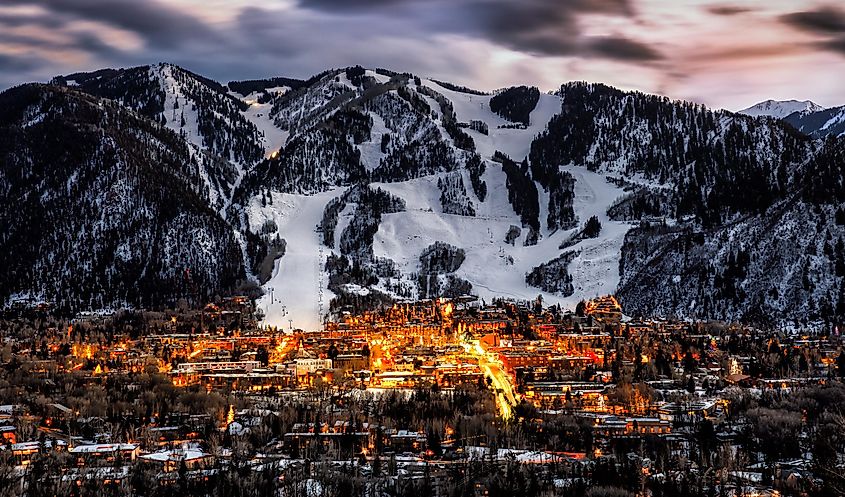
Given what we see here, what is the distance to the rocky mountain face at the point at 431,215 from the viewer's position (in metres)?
122

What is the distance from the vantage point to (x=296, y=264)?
479ft

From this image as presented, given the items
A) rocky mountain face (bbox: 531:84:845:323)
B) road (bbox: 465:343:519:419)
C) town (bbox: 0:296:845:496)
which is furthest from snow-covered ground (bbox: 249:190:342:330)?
rocky mountain face (bbox: 531:84:845:323)

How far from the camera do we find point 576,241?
156 meters

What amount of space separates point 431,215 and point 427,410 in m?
104

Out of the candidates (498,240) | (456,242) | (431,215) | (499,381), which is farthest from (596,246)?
(499,381)

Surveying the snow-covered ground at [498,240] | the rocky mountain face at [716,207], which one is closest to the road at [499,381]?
the rocky mountain face at [716,207]

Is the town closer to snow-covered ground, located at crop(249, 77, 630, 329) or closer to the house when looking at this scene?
the house

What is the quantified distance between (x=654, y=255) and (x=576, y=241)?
59.3 feet

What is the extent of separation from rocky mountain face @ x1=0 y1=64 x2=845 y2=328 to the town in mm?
18067

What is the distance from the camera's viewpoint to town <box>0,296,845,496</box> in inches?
2053

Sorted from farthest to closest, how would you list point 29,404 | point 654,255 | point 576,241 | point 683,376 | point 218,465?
point 576,241 → point 654,255 → point 683,376 → point 29,404 → point 218,465

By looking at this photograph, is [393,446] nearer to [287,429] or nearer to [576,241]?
[287,429]

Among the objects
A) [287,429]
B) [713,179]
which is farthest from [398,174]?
[287,429]

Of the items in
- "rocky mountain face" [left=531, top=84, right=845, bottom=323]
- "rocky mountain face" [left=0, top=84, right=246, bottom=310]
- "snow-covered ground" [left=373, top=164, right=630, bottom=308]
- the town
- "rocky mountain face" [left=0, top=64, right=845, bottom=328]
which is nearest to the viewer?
the town
